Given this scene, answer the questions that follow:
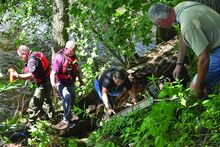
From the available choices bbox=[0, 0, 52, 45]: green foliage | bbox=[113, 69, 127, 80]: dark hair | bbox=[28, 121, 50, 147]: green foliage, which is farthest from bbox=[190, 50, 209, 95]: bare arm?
bbox=[0, 0, 52, 45]: green foliage

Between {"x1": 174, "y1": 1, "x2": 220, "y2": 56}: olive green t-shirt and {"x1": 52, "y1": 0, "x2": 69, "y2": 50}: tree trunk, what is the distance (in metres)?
5.98

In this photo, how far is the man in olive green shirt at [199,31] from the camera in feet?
13.4

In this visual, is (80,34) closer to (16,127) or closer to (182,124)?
(16,127)

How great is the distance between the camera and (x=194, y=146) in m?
3.56

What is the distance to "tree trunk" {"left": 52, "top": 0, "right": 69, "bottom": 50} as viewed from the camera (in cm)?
993

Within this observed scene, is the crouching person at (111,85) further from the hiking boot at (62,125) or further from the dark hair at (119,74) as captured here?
the hiking boot at (62,125)

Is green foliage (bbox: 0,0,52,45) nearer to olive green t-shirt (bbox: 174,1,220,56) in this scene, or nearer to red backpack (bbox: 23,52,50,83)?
red backpack (bbox: 23,52,50,83)

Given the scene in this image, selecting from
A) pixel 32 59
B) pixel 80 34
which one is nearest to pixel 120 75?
pixel 32 59

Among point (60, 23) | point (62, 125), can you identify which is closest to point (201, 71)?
point (62, 125)

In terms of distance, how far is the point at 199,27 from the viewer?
4098 millimetres

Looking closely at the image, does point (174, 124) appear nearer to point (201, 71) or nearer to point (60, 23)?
point (201, 71)

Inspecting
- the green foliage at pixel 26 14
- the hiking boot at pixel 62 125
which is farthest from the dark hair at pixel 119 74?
the green foliage at pixel 26 14

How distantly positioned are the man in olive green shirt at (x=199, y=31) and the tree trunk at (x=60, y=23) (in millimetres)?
5922

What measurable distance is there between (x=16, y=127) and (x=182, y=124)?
457cm
